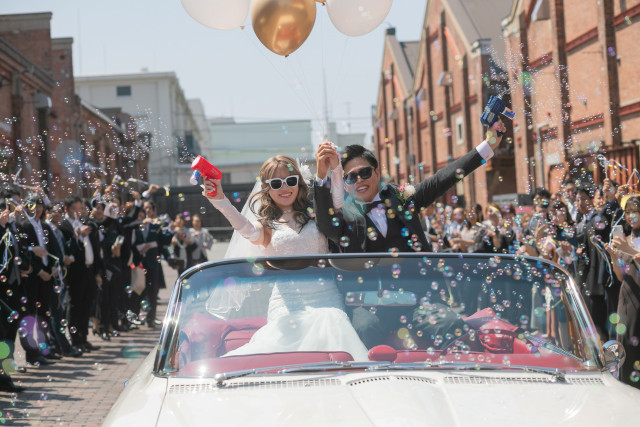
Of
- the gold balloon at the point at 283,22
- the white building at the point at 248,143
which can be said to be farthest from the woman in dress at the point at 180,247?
the white building at the point at 248,143

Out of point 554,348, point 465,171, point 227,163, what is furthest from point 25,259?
point 227,163

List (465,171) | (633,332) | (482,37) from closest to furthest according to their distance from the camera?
1. (465,171)
2. (633,332)
3. (482,37)

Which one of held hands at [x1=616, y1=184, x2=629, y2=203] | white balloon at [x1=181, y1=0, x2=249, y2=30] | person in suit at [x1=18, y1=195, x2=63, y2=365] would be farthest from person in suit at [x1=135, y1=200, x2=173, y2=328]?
held hands at [x1=616, y1=184, x2=629, y2=203]

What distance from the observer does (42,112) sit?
26438 mm

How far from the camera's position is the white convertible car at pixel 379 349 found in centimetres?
275

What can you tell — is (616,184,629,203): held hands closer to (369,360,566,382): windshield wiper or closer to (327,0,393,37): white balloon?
(327,0,393,37): white balloon

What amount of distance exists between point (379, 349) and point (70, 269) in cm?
860

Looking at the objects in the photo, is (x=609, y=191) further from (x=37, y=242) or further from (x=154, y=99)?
(x=154, y=99)

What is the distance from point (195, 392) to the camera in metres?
3.04

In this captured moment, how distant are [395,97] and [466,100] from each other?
14.4 metres

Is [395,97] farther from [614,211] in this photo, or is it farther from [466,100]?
[614,211]

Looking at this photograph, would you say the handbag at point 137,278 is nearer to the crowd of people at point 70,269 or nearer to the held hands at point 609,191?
the crowd of people at point 70,269

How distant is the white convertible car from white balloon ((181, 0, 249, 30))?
3.54m

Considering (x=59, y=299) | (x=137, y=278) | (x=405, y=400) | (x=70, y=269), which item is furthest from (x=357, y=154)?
(x=137, y=278)
